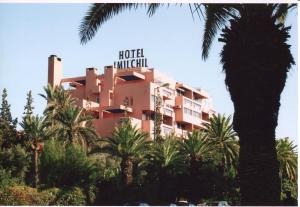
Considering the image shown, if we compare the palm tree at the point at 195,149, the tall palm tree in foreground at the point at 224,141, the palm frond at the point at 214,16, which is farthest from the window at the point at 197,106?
the palm frond at the point at 214,16

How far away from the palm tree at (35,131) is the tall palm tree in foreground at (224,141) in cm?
1347

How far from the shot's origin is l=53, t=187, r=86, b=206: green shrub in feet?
112

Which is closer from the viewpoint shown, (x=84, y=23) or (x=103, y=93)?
(x=84, y=23)

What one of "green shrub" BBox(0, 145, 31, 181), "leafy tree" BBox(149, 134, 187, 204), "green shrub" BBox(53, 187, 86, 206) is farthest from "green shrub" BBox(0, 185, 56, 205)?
"leafy tree" BBox(149, 134, 187, 204)

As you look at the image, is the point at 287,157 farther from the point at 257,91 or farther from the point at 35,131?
the point at 257,91

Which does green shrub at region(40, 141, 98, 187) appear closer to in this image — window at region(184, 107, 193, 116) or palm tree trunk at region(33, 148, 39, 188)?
palm tree trunk at region(33, 148, 39, 188)

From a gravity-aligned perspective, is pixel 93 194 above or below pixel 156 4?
below

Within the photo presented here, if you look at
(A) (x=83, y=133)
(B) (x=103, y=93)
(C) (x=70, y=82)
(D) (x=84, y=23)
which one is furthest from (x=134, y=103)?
(D) (x=84, y=23)

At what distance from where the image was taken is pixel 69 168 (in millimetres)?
36062

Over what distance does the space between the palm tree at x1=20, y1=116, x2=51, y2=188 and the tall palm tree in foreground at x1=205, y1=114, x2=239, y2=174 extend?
13.5 metres

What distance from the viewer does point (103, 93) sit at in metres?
58.8

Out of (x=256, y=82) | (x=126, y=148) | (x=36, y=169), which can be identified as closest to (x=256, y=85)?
(x=256, y=82)

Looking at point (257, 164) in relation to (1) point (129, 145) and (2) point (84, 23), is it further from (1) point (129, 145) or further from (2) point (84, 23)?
(1) point (129, 145)

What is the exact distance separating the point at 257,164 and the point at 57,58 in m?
50.4
